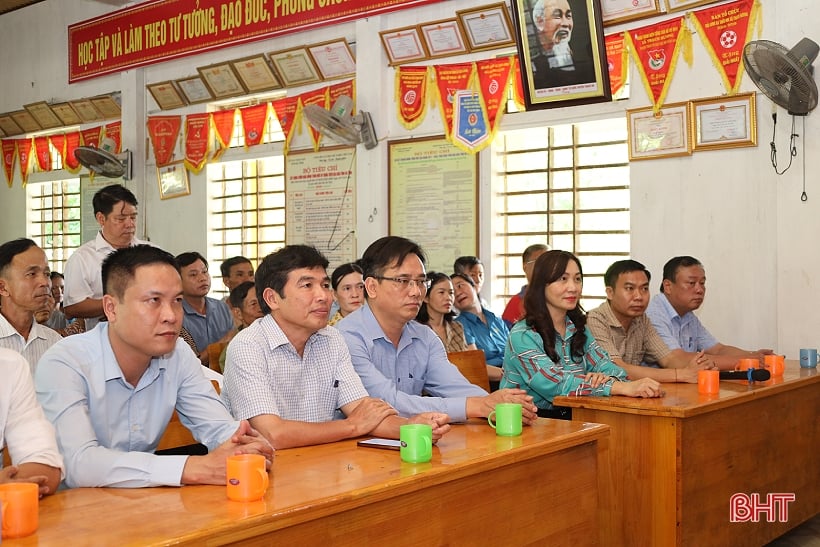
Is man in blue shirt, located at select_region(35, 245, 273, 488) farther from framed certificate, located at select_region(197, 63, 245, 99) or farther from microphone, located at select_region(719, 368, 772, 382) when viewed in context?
framed certificate, located at select_region(197, 63, 245, 99)

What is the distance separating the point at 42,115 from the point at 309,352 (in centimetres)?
778

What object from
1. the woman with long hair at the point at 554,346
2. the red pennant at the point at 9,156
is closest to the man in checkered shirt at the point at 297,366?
the woman with long hair at the point at 554,346

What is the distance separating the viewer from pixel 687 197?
17.7ft

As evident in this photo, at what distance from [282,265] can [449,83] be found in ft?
13.1

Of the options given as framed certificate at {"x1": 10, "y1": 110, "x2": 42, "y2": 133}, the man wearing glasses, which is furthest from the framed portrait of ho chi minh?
framed certificate at {"x1": 10, "y1": 110, "x2": 42, "y2": 133}

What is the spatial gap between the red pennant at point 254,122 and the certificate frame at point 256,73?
16cm

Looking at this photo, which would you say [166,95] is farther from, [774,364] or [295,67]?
[774,364]

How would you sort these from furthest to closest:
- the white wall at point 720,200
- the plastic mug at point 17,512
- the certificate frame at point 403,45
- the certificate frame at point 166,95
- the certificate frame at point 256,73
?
1. the certificate frame at point 166,95
2. the certificate frame at point 256,73
3. the certificate frame at point 403,45
4. the white wall at point 720,200
5. the plastic mug at point 17,512

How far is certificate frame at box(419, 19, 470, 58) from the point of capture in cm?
627

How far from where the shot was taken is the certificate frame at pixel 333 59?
6.92m

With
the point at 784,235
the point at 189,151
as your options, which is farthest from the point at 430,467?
the point at 189,151

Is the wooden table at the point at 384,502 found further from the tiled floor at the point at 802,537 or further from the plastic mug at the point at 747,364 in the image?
the tiled floor at the point at 802,537

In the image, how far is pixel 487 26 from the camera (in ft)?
20.1

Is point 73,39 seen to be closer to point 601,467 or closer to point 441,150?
point 441,150
